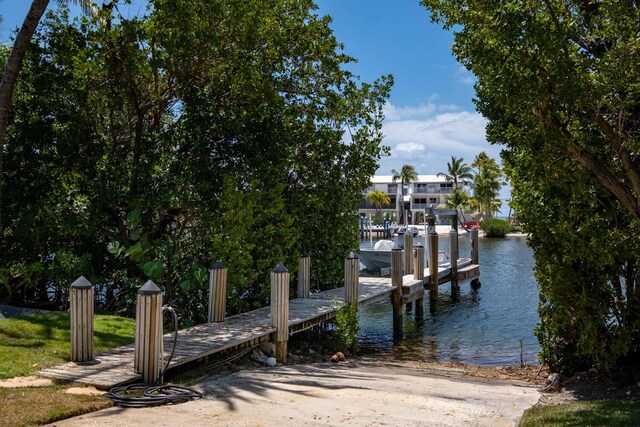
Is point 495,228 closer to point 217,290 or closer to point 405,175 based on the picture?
point 405,175

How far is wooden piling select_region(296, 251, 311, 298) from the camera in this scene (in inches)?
637

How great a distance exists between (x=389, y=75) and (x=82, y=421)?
13878mm

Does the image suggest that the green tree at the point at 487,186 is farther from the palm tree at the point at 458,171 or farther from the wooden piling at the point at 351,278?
the wooden piling at the point at 351,278

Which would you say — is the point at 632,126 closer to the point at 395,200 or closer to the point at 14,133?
the point at 14,133

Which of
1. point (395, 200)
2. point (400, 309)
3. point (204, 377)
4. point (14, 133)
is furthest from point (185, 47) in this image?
point (395, 200)

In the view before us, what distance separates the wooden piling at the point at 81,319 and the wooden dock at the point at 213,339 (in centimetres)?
17

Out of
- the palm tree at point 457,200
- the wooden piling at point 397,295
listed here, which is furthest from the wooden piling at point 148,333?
the palm tree at point 457,200

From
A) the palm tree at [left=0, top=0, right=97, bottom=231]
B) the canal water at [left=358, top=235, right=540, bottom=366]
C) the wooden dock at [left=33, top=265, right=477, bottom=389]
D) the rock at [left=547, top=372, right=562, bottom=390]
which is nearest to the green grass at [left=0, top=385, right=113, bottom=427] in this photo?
the wooden dock at [left=33, top=265, right=477, bottom=389]

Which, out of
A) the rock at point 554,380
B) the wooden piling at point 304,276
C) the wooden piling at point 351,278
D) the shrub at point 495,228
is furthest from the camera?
the shrub at point 495,228

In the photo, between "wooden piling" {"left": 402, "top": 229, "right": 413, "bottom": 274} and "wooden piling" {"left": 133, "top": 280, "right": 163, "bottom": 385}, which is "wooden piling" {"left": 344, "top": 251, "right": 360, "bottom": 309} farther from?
"wooden piling" {"left": 133, "top": 280, "right": 163, "bottom": 385}

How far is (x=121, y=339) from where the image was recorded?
35.4 feet

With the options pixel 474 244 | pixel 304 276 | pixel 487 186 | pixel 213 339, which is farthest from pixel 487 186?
pixel 213 339

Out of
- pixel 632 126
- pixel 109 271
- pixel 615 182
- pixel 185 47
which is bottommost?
pixel 109 271

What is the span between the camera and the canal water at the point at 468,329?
1584 cm
